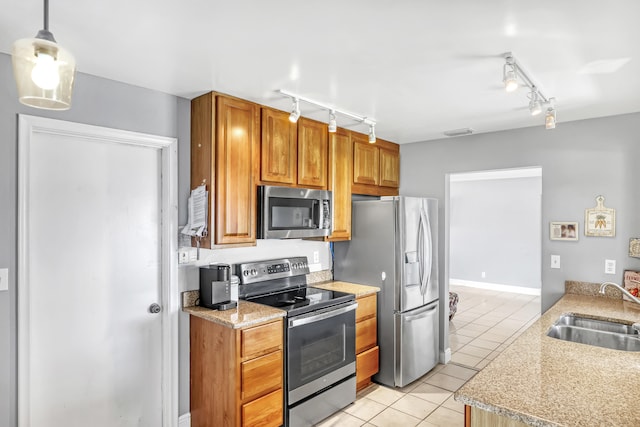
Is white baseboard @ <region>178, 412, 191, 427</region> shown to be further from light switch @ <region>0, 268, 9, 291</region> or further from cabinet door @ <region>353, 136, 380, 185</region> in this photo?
cabinet door @ <region>353, 136, 380, 185</region>

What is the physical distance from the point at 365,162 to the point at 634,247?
7.41ft

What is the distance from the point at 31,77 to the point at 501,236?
7984 millimetres

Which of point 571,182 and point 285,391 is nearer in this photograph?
A: point 285,391

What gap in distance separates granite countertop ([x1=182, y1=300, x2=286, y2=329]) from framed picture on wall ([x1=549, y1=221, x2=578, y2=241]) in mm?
2427

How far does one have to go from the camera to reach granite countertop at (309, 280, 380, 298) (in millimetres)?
3232

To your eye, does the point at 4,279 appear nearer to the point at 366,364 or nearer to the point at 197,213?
the point at 197,213

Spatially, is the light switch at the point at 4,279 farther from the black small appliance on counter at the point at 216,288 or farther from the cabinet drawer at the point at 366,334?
the cabinet drawer at the point at 366,334

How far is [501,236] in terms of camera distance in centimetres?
759

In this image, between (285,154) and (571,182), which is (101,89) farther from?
(571,182)

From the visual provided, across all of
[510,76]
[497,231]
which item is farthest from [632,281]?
[497,231]

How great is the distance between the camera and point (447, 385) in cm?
340

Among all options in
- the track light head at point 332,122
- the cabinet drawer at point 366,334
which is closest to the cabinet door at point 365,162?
the track light head at point 332,122

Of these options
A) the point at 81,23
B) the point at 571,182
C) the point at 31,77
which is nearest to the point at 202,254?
the point at 81,23

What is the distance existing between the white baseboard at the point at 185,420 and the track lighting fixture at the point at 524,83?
2800 millimetres
